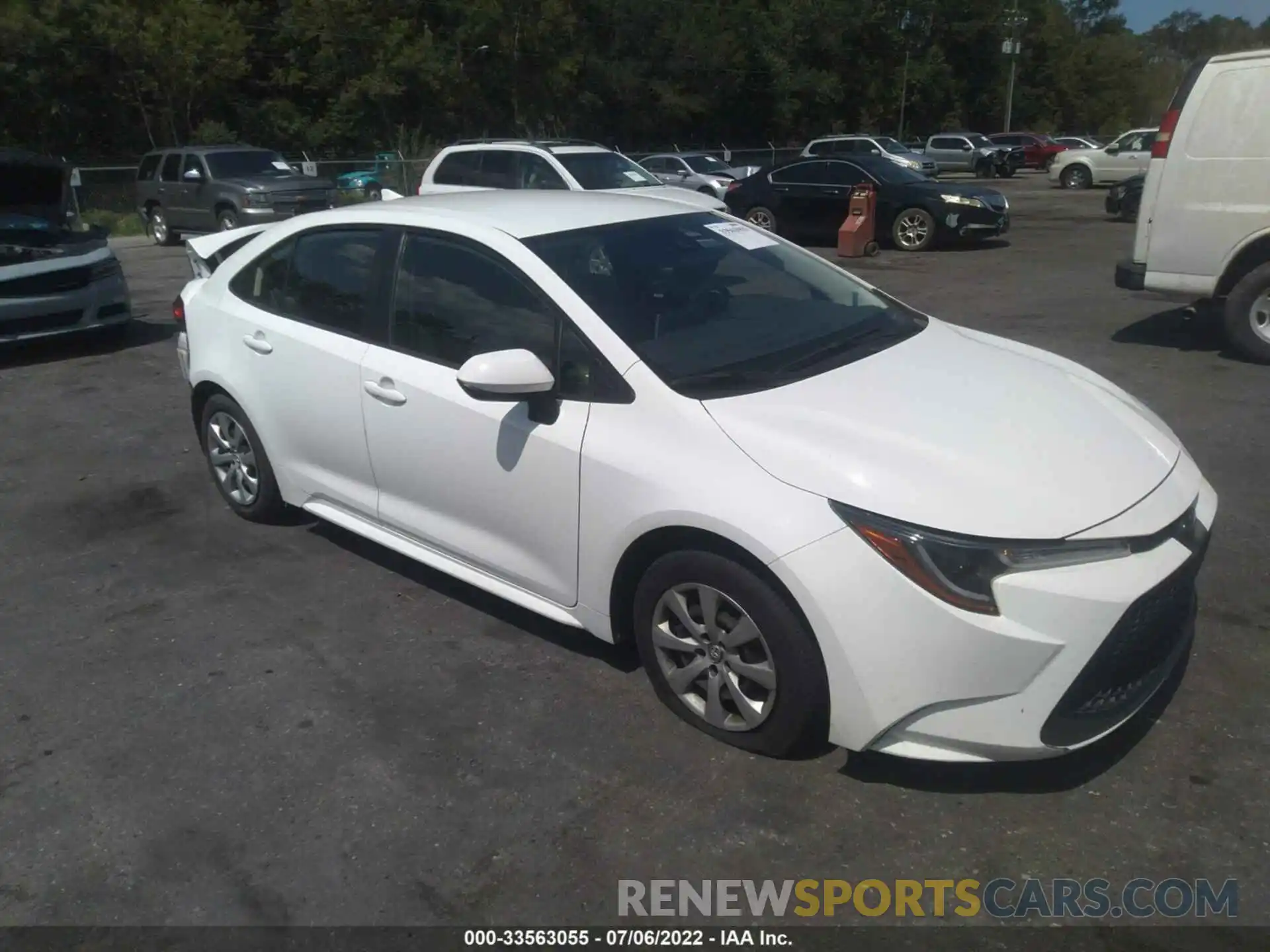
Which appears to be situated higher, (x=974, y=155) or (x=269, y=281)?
(x=269, y=281)

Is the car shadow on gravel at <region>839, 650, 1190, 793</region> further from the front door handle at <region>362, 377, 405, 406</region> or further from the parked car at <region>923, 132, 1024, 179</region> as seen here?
the parked car at <region>923, 132, 1024, 179</region>

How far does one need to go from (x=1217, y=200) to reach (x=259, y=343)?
6.81 m

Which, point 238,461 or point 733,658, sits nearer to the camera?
point 733,658

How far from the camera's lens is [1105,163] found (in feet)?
100.0

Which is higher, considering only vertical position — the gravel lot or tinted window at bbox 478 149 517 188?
tinted window at bbox 478 149 517 188

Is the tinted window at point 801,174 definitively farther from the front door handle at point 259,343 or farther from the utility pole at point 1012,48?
the utility pole at point 1012,48

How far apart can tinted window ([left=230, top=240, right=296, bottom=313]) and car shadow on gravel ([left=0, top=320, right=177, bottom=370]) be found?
530cm

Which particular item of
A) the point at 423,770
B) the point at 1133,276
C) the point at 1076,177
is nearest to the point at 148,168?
the point at 1133,276

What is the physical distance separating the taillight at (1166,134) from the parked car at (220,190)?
44.7 feet

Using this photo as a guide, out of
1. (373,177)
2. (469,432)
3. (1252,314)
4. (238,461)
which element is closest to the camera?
(469,432)

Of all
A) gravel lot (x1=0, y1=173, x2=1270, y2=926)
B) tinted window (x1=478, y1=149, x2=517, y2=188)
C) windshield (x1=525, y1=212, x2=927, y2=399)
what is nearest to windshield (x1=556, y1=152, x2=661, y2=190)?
tinted window (x1=478, y1=149, x2=517, y2=188)

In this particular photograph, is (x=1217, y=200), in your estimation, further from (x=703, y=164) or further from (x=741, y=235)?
(x=703, y=164)

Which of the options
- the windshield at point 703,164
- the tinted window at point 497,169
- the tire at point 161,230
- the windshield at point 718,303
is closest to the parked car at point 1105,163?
the windshield at point 703,164

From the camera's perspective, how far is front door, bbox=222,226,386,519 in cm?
443
